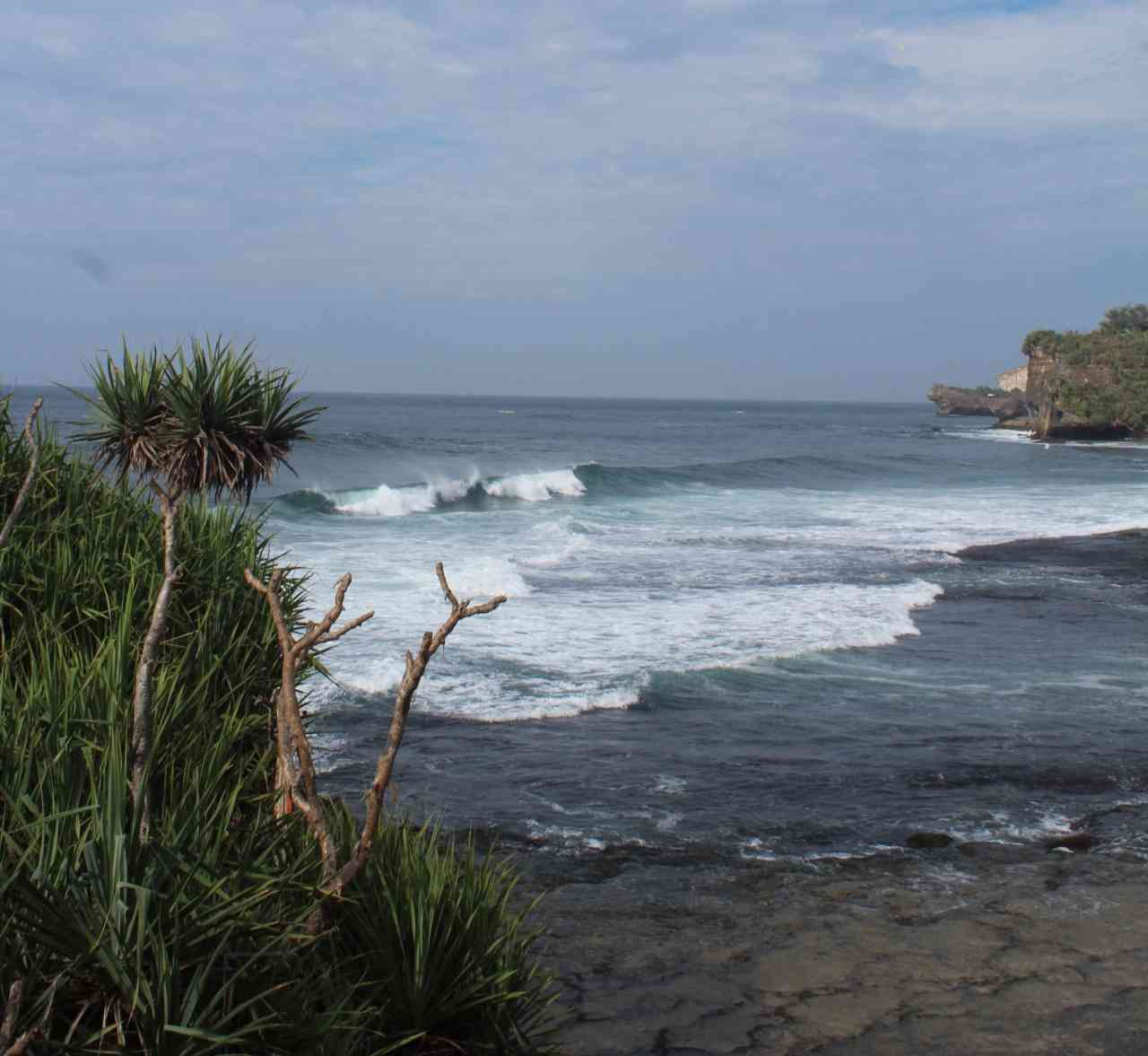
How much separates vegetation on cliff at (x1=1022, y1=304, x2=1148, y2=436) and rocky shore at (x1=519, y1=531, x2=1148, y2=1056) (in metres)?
79.8

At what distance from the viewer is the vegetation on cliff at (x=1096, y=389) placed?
3248 inches

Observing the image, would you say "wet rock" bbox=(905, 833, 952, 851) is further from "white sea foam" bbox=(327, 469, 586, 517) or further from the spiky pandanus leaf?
"white sea foam" bbox=(327, 469, 586, 517)

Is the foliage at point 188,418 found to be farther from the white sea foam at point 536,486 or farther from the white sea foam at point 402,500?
the white sea foam at point 536,486

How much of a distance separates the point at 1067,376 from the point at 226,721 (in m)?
86.5

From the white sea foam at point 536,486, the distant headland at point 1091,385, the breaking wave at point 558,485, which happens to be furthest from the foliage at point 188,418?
the distant headland at point 1091,385

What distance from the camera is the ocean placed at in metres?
10.1

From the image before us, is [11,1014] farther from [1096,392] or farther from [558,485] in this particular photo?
[1096,392]

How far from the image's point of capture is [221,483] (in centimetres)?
1111

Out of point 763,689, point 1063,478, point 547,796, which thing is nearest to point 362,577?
point 763,689

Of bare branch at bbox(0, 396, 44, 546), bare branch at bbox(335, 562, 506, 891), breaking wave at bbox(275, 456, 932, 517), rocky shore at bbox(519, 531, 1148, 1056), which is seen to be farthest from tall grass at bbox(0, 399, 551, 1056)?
breaking wave at bbox(275, 456, 932, 517)

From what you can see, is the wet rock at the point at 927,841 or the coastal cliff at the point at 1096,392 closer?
the wet rock at the point at 927,841

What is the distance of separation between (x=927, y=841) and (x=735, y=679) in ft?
17.5

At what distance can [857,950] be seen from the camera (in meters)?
7.32

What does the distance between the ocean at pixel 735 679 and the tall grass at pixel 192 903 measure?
4.07m
